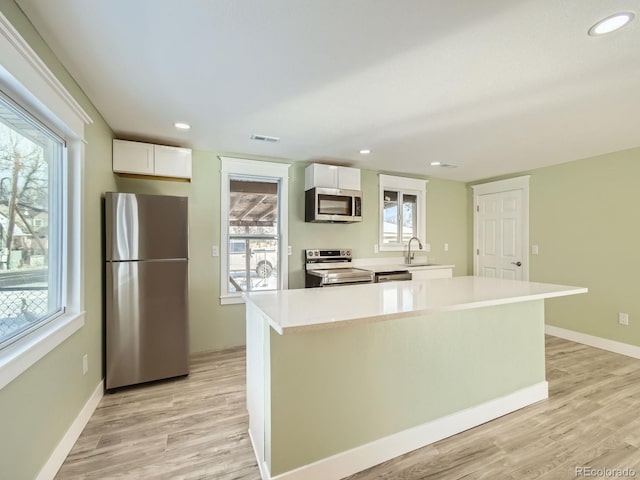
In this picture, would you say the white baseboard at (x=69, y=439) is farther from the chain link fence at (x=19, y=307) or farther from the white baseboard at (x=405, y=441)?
the white baseboard at (x=405, y=441)

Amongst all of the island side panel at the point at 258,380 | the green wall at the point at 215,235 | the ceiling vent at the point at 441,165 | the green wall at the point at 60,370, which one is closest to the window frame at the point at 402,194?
the green wall at the point at 215,235

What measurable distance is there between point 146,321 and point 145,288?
0.98 feet

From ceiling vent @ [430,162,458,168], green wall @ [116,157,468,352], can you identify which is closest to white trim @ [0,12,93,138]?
green wall @ [116,157,468,352]

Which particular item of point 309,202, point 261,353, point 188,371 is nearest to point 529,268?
point 309,202

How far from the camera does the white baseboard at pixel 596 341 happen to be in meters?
3.29

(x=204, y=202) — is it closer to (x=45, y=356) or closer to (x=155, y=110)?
(x=155, y=110)

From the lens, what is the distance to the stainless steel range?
3438 mm

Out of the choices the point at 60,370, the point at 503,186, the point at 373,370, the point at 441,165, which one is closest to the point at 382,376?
the point at 373,370

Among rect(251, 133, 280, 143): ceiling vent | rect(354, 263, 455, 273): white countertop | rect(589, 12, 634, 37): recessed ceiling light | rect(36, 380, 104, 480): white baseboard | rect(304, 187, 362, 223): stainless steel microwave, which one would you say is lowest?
rect(36, 380, 104, 480): white baseboard

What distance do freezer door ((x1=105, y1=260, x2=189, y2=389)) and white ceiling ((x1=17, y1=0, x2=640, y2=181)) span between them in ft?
4.37

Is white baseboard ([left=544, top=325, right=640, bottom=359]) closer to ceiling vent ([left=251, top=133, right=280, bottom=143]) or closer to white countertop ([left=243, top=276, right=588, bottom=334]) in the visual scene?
white countertop ([left=243, top=276, right=588, bottom=334])

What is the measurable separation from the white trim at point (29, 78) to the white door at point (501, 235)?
5187mm

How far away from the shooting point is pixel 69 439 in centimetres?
180

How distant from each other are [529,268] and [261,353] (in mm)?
4296
